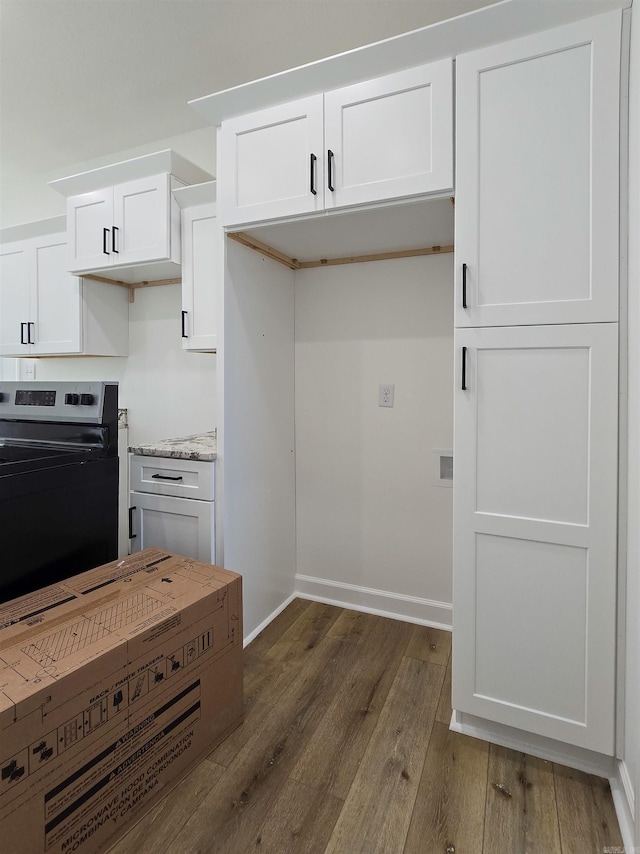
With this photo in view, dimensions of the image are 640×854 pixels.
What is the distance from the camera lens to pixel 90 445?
1700 millimetres

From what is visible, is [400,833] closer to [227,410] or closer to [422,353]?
[227,410]

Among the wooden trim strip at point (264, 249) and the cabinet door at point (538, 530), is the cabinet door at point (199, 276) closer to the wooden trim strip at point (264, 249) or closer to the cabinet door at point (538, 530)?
the wooden trim strip at point (264, 249)

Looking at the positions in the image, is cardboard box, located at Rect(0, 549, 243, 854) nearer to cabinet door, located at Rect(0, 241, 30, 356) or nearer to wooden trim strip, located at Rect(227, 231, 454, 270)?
wooden trim strip, located at Rect(227, 231, 454, 270)

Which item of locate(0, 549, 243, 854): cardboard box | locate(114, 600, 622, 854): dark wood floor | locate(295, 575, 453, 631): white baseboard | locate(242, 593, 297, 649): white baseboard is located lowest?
locate(114, 600, 622, 854): dark wood floor

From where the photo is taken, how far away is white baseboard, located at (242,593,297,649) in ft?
6.86

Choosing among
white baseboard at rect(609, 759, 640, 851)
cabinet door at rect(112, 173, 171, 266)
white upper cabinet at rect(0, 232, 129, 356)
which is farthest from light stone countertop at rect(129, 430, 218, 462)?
white baseboard at rect(609, 759, 640, 851)

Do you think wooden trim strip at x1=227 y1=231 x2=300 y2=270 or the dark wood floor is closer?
the dark wood floor

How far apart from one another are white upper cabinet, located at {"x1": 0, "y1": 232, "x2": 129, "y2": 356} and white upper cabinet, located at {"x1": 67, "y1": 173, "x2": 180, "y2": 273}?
10.6 inches

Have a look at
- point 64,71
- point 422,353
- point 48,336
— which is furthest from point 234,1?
point 48,336

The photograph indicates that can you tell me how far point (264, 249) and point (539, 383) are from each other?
1.38 m

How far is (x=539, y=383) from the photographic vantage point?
1.37 meters

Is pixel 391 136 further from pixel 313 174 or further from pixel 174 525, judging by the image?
pixel 174 525

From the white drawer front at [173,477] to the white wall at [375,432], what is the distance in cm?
70

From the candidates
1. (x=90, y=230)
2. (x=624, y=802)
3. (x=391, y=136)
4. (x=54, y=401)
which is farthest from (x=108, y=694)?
(x=90, y=230)
